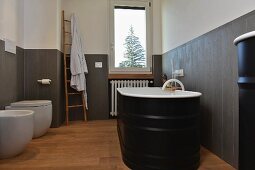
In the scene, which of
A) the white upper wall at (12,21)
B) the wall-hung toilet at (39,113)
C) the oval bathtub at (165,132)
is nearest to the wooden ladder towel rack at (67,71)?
the white upper wall at (12,21)

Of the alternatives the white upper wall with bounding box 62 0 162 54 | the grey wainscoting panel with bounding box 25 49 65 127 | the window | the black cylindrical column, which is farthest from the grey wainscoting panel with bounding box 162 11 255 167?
the grey wainscoting panel with bounding box 25 49 65 127

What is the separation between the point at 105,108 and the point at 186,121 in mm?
2605

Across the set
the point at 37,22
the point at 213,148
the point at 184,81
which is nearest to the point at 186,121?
the point at 213,148

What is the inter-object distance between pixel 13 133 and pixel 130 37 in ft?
9.55

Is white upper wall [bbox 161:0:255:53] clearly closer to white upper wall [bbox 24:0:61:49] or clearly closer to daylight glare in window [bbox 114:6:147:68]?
daylight glare in window [bbox 114:6:147:68]

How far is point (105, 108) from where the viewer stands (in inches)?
160

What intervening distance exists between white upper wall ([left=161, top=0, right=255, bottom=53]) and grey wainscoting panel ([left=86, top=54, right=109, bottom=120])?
1250 millimetres

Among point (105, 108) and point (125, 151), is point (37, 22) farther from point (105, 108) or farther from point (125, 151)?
point (125, 151)

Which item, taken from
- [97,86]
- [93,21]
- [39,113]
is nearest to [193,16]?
[93,21]

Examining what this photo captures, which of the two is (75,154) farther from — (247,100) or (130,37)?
(130,37)

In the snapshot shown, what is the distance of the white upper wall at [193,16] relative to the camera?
1.80m

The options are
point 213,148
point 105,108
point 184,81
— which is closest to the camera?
point 213,148

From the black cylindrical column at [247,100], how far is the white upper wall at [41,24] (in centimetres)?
293

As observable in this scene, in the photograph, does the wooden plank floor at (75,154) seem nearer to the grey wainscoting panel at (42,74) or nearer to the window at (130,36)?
the grey wainscoting panel at (42,74)
